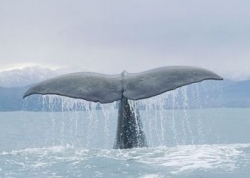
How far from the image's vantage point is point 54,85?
11344 millimetres

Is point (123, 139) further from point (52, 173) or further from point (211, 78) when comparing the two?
point (211, 78)

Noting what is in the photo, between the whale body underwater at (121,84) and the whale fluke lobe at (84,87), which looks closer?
the whale body underwater at (121,84)

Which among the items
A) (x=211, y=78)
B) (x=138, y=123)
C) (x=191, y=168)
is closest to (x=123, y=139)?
(x=138, y=123)

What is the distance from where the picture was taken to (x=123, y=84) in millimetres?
11523

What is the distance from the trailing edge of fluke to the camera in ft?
35.9

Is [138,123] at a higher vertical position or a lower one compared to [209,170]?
higher

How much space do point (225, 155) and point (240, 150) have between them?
3.42 ft

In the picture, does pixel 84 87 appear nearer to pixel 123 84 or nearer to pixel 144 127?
pixel 123 84

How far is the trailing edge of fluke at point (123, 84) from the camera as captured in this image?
35.9 feet

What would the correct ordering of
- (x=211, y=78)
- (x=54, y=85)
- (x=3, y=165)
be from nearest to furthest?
(x=211, y=78) → (x=54, y=85) → (x=3, y=165)

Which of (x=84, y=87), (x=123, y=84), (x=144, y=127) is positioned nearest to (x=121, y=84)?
(x=123, y=84)

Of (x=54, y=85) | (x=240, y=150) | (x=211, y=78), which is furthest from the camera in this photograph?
(x=240, y=150)

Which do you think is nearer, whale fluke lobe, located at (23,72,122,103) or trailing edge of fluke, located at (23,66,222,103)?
trailing edge of fluke, located at (23,66,222,103)

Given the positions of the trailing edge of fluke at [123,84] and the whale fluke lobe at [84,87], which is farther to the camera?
the whale fluke lobe at [84,87]
